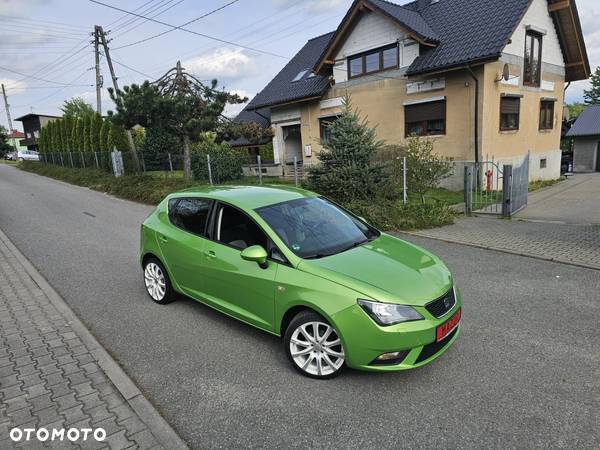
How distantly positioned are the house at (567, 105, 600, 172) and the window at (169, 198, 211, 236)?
32944mm

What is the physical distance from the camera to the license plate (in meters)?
3.29

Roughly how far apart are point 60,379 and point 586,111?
38358 millimetres

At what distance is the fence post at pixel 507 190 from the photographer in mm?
9930

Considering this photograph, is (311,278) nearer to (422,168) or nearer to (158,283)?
(158,283)

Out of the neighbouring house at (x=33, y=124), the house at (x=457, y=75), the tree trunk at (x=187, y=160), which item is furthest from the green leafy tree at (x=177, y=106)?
the neighbouring house at (x=33, y=124)

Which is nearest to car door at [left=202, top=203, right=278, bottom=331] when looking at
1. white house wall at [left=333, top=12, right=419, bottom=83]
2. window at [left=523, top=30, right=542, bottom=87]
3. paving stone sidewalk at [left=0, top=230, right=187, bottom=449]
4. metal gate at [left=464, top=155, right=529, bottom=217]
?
paving stone sidewalk at [left=0, top=230, right=187, bottom=449]

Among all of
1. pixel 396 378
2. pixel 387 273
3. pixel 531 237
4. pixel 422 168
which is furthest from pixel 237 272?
pixel 422 168

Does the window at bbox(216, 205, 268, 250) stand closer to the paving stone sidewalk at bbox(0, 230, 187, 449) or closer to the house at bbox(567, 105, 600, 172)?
the paving stone sidewalk at bbox(0, 230, 187, 449)

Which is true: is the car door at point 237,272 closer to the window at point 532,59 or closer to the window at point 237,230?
the window at point 237,230

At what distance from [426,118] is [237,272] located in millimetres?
13869

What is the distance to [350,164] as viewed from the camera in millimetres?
10305

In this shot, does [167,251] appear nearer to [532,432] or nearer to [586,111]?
[532,432]

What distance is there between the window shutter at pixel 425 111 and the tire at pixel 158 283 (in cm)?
1319

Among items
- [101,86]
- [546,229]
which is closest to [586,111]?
[546,229]
